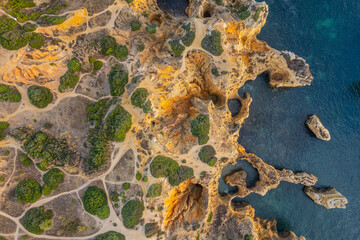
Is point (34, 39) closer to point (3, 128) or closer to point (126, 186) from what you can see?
point (3, 128)

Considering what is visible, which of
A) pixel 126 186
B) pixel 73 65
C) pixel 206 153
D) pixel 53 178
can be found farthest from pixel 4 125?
pixel 206 153

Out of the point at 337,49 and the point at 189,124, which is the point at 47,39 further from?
the point at 337,49

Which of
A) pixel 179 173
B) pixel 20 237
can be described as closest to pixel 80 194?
pixel 20 237

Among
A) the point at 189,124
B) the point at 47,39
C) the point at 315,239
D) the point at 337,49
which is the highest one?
the point at 337,49

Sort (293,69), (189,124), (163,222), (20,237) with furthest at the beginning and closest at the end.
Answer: (293,69) → (189,124) → (163,222) → (20,237)

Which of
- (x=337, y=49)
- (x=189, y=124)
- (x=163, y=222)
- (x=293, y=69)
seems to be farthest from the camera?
(x=337, y=49)
